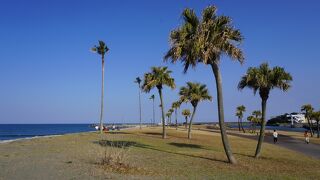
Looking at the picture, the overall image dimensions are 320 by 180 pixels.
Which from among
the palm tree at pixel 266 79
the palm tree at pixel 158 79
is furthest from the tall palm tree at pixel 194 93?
the palm tree at pixel 266 79

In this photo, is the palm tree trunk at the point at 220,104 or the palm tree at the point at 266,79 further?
the palm tree at the point at 266,79

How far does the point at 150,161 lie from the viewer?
Result: 23.1 metres

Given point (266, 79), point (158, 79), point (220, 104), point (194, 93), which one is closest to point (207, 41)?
point (220, 104)

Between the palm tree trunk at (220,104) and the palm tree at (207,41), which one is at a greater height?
the palm tree at (207,41)

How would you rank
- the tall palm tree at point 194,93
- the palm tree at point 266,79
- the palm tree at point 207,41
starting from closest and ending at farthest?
the palm tree at point 207,41 → the palm tree at point 266,79 → the tall palm tree at point 194,93

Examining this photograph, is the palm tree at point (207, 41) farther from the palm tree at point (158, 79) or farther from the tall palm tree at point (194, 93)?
the tall palm tree at point (194, 93)

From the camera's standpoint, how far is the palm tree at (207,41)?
23.0m

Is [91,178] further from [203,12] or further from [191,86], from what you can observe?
[191,86]

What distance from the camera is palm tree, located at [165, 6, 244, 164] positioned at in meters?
23.0

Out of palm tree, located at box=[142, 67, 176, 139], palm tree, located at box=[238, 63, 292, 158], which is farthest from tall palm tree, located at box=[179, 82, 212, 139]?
palm tree, located at box=[238, 63, 292, 158]

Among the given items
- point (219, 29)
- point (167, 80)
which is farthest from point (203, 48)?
point (167, 80)

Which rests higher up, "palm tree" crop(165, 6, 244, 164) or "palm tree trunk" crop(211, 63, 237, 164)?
"palm tree" crop(165, 6, 244, 164)

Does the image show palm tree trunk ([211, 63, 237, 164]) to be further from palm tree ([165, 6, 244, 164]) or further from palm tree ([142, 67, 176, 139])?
palm tree ([142, 67, 176, 139])

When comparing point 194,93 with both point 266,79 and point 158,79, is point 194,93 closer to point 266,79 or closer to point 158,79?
point 158,79
